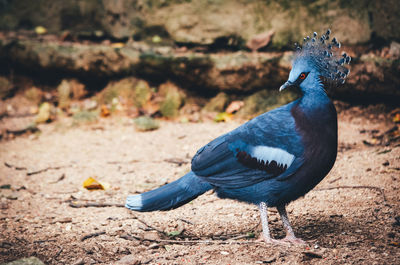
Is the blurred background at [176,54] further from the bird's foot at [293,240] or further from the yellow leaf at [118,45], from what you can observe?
the bird's foot at [293,240]

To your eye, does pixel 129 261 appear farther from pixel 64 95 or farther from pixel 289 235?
pixel 64 95

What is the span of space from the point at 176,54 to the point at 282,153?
355 centimetres

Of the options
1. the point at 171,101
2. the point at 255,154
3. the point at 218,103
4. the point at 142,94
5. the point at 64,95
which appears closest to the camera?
the point at 255,154

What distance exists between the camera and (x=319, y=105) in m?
2.32

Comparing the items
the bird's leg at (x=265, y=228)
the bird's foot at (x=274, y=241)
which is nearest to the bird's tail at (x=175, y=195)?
the bird's leg at (x=265, y=228)

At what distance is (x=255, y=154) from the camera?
8.03 ft

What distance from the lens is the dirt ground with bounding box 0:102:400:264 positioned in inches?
94.2

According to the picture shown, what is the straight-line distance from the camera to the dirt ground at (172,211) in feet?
7.85

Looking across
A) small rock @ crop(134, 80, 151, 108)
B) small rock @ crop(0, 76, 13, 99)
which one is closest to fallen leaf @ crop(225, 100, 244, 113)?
small rock @ crop(134, 80, 151, 108)

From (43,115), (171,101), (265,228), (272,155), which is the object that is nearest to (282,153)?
(272,155)

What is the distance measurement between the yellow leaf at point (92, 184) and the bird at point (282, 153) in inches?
44.8

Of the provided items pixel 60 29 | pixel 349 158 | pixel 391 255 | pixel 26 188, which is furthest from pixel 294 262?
pixel 60 29

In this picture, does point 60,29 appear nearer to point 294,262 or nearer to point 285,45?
point 285,45

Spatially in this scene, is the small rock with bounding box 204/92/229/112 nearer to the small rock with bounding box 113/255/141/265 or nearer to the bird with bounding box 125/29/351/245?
the bird with bounding box 125/29/351/245
